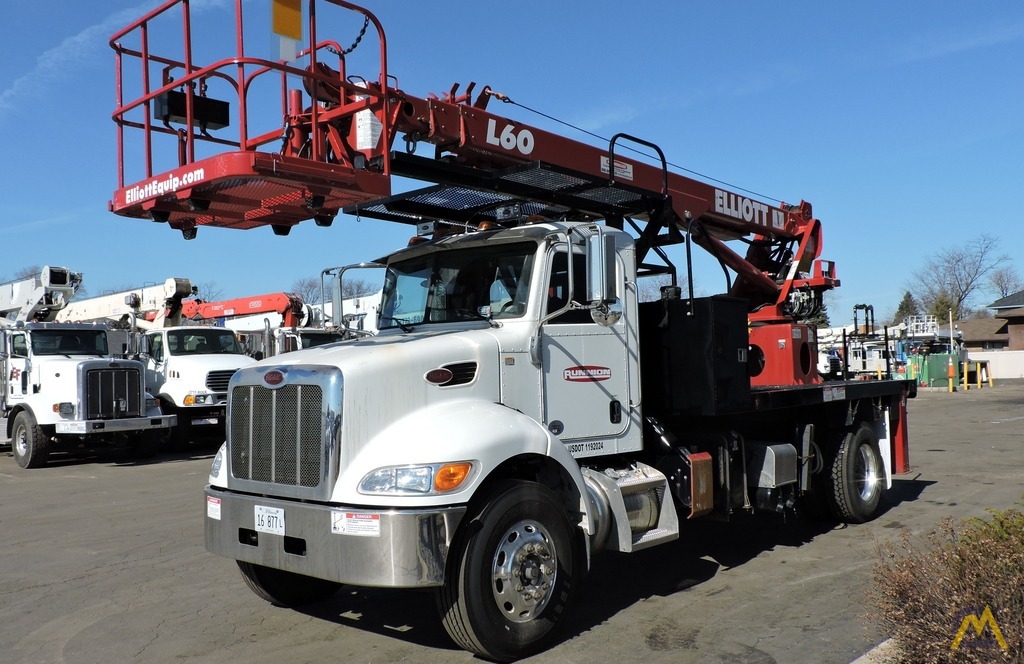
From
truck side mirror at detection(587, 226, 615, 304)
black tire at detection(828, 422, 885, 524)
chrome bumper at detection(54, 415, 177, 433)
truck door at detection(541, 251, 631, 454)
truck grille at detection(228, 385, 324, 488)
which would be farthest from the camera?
chrome bumper at detection(54, 415, 177, 433)

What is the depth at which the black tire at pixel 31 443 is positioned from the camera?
1495 centimetres

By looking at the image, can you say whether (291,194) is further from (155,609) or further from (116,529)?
(116,529)

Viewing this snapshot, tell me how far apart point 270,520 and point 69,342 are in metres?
13.3

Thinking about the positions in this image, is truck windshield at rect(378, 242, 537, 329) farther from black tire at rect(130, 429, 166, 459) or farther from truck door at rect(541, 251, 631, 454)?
black tire at rect(130, 429, 166, 459)

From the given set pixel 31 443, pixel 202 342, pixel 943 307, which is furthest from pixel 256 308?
pixel 943 307

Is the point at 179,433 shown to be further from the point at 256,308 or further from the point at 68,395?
the point at 256,308

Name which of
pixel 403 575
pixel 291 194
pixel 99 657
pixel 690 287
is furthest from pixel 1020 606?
pixel 99 657

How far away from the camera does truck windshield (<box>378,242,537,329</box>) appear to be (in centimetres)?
573

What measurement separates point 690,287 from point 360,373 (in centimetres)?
270

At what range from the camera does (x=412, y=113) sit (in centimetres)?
610

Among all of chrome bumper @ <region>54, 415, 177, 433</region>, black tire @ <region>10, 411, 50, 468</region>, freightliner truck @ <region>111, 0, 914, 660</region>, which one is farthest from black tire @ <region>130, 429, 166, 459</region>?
freightliner truck @ <region>111, 0, 914, 660</region>

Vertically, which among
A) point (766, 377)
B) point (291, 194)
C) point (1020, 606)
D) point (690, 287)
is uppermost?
point (291, 194)

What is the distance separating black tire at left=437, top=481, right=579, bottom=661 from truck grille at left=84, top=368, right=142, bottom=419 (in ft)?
40.5

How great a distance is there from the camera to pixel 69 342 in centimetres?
1625
